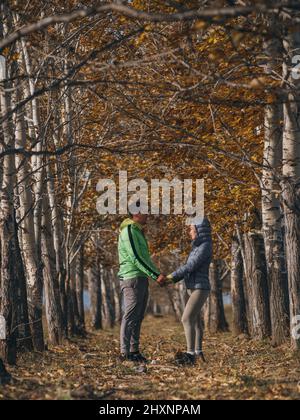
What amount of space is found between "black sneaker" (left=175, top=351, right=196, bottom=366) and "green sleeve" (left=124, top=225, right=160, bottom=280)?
3.94ft

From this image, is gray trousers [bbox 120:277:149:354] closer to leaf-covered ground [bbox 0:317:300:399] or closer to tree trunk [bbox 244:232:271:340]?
leaf-covered ground [bbox 0:317:300:399]

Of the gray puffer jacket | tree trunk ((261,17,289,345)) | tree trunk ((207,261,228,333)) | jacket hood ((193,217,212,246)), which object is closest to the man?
the gray puffer jacket

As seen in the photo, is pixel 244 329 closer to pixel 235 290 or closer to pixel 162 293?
pixel 235 290

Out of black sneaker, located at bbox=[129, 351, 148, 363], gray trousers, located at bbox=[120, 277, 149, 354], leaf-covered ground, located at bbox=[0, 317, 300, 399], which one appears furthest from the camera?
black sneaker, located at bbox=[129, 351, 148, 363]

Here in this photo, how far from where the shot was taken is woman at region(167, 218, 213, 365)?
39.9ft

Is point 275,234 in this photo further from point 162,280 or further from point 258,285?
point 162,280

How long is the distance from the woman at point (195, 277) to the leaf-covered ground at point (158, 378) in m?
0.34

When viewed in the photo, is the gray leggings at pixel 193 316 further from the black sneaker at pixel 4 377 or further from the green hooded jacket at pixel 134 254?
the black sneaker at pixel 4 377

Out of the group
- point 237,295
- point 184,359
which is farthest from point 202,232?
point 237,295

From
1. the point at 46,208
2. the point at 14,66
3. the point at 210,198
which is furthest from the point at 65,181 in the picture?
the point at 14,66

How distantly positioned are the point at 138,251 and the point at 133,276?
0.41 m

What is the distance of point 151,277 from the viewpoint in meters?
12.4

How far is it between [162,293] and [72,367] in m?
66.4

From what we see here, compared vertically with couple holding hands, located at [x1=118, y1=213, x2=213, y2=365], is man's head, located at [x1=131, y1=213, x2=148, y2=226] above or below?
above
